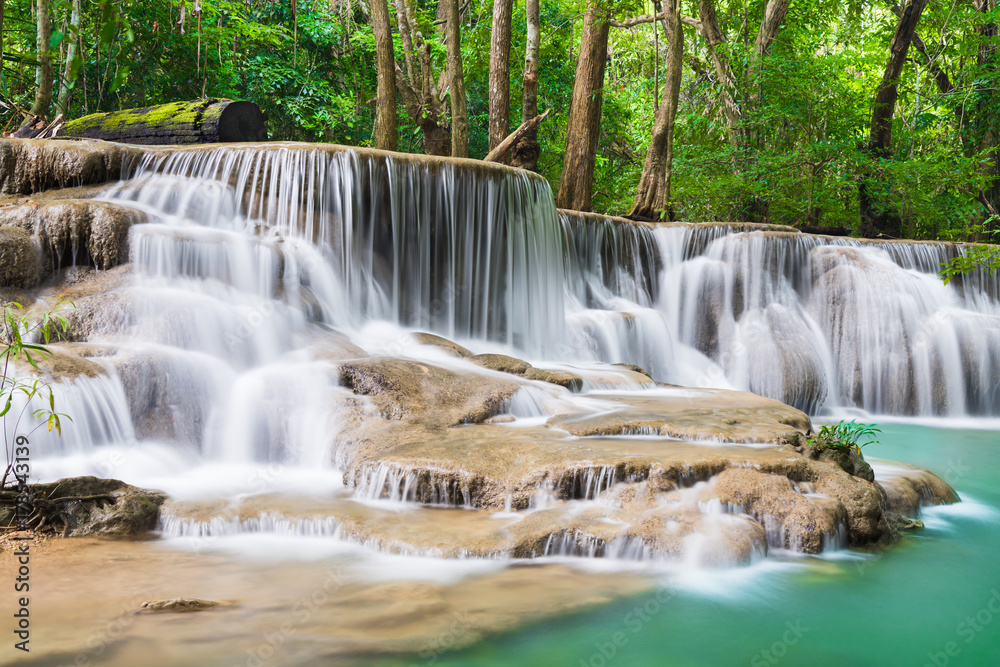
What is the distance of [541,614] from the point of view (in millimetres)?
3387

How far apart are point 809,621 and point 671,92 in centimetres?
1105

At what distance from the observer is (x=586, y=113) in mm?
13477

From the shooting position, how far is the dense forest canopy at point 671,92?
13273 millimetres

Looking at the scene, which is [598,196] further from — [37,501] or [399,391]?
[37,501]

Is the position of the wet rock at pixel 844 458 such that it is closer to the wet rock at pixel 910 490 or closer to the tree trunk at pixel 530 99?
the wet rock at pixel 910 490

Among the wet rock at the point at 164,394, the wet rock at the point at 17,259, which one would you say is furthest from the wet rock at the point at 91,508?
the wet rock at the point at 17,259

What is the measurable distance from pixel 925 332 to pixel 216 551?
9.65m

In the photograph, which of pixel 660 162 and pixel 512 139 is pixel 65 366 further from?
pixel 660 162

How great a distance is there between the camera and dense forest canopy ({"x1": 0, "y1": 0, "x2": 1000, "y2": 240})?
13.3 metres

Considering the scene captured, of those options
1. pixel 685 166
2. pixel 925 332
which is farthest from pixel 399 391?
pixel 685 166

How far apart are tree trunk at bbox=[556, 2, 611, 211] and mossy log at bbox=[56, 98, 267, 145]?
5296mm

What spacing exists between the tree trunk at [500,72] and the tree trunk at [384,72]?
164 cm

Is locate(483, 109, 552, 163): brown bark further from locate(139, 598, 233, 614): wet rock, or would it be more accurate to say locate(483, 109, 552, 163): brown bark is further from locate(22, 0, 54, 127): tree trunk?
locate(139, 598, 233, 614): wet rock

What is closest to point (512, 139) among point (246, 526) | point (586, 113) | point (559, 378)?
point (586, 113)
